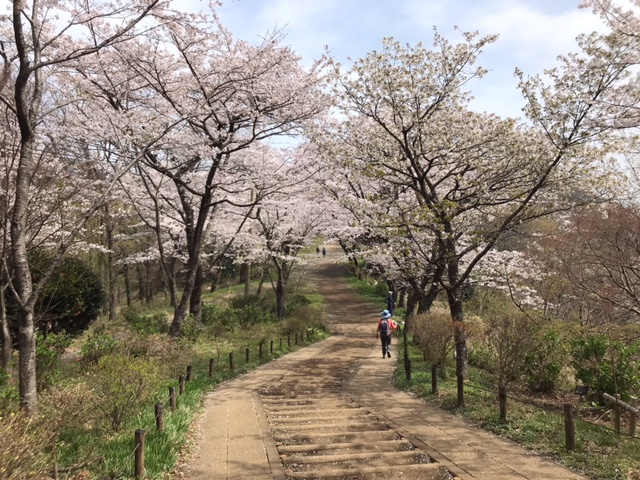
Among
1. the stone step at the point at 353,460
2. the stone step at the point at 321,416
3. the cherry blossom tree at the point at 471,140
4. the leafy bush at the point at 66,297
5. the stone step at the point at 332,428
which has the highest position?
the cherry blossom tree at the point at 471,140

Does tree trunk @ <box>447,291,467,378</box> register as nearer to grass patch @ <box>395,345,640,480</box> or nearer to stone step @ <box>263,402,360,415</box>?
grass patch @ <box>395,345,640,480</box>

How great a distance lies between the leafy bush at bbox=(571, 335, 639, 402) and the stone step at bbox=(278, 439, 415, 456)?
15.8 ft

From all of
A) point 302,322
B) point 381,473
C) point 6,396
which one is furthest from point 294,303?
point 381,473

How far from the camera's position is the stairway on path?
5.03 m

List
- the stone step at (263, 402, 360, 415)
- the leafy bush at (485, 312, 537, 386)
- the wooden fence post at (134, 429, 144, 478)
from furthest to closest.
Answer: the leafy bush at (485, 312, 537, 386), the stone step at (263, 402, 360, 415), the wooden fence post at (134, 429, 144, 478)

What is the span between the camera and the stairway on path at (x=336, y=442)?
16.5ft

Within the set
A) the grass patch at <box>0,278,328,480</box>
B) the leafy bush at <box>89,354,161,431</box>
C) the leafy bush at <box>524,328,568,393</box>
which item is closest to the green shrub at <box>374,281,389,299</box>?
the grass patch at <box>0,278,328,480</box>

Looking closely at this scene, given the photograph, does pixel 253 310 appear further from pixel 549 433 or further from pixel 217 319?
pixel 549 433

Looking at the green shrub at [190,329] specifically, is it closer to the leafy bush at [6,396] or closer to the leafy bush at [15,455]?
the leafy bush at [6,396]

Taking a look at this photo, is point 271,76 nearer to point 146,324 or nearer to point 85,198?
point 85,198

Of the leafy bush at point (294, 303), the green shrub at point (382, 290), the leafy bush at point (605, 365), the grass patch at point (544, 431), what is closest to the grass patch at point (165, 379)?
the leafy bush at point (294, 303)

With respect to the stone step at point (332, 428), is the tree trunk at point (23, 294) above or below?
above

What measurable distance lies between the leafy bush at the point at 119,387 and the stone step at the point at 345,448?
246 centimetres

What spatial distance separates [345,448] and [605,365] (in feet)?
20.5
